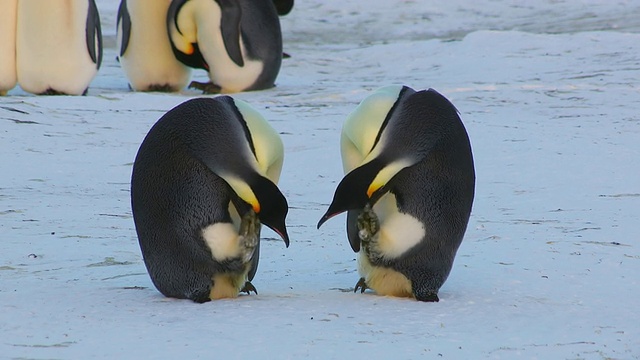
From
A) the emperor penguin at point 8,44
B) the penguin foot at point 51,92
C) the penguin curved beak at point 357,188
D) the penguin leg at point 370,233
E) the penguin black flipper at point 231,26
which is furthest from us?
the penguin black flipper at point 231,26

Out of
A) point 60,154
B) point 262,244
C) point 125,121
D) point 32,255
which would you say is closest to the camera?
point 32,255

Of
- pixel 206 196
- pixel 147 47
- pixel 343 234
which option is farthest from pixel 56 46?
pixel 206 196

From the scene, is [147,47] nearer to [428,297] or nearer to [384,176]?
[428,297]

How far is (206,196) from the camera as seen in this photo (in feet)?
9.55

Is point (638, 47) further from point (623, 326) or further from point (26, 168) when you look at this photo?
point (623, 326)

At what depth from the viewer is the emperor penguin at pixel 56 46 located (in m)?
7.16

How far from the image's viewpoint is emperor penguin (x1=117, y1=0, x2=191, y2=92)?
7793 mm

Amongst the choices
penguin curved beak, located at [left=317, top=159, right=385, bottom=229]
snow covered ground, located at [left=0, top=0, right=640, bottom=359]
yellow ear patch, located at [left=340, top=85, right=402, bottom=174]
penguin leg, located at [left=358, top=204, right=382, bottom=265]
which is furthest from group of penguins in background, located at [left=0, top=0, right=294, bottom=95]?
penguin curved beak, located at [left=317, top=159, right=385, bottom=229]

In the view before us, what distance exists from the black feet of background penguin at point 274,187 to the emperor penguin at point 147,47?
4.84 m

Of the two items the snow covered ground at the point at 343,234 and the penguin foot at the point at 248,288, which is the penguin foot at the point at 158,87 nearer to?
the snow covered ground at the point at 343,234

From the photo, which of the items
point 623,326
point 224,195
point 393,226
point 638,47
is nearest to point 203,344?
point 224,195

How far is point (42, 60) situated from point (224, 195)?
467 cm

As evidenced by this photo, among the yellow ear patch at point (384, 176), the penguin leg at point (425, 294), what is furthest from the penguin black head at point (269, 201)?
the penguin leg at point (425, 294)

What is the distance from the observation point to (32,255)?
362cm
